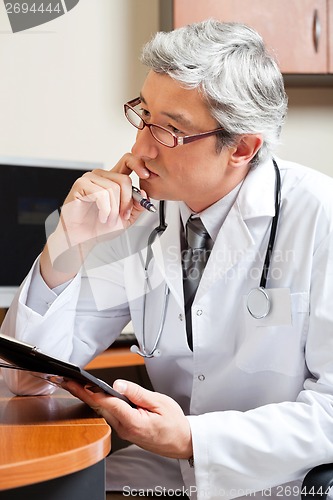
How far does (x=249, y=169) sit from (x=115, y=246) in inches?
14.4

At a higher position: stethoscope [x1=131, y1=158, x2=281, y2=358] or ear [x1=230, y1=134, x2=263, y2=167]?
ear [x1=230, y1=134, x2=263, y2=167]

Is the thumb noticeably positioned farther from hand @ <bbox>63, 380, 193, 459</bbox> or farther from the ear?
the ear

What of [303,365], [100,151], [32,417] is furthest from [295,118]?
[32,417]

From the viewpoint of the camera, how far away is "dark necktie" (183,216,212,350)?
67.0 inches

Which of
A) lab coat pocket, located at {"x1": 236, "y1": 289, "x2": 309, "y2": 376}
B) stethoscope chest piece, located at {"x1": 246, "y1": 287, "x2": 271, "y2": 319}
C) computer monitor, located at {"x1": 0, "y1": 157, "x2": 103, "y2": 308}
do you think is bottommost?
computer monitor, located at {"x1": 0, "y1": 157, "x2": 103, "y2": 308}

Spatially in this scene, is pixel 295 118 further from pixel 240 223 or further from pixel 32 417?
pixel 32 417

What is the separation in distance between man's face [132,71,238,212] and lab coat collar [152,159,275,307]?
59 mm

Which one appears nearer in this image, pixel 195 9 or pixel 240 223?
pixel 240 223

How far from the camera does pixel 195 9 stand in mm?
2691

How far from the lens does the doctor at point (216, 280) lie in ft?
4.65

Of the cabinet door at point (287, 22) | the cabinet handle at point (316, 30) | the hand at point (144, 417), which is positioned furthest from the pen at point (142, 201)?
the cabinet handle at point (316, 30)

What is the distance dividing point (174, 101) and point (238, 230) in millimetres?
313

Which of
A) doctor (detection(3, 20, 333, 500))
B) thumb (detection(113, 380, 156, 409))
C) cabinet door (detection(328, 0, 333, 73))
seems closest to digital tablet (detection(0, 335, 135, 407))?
thumb (detection(113, 380, 156, 409))

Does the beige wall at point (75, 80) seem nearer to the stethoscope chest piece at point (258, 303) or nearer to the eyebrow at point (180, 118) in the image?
the eyebrow at point (180, 118)
